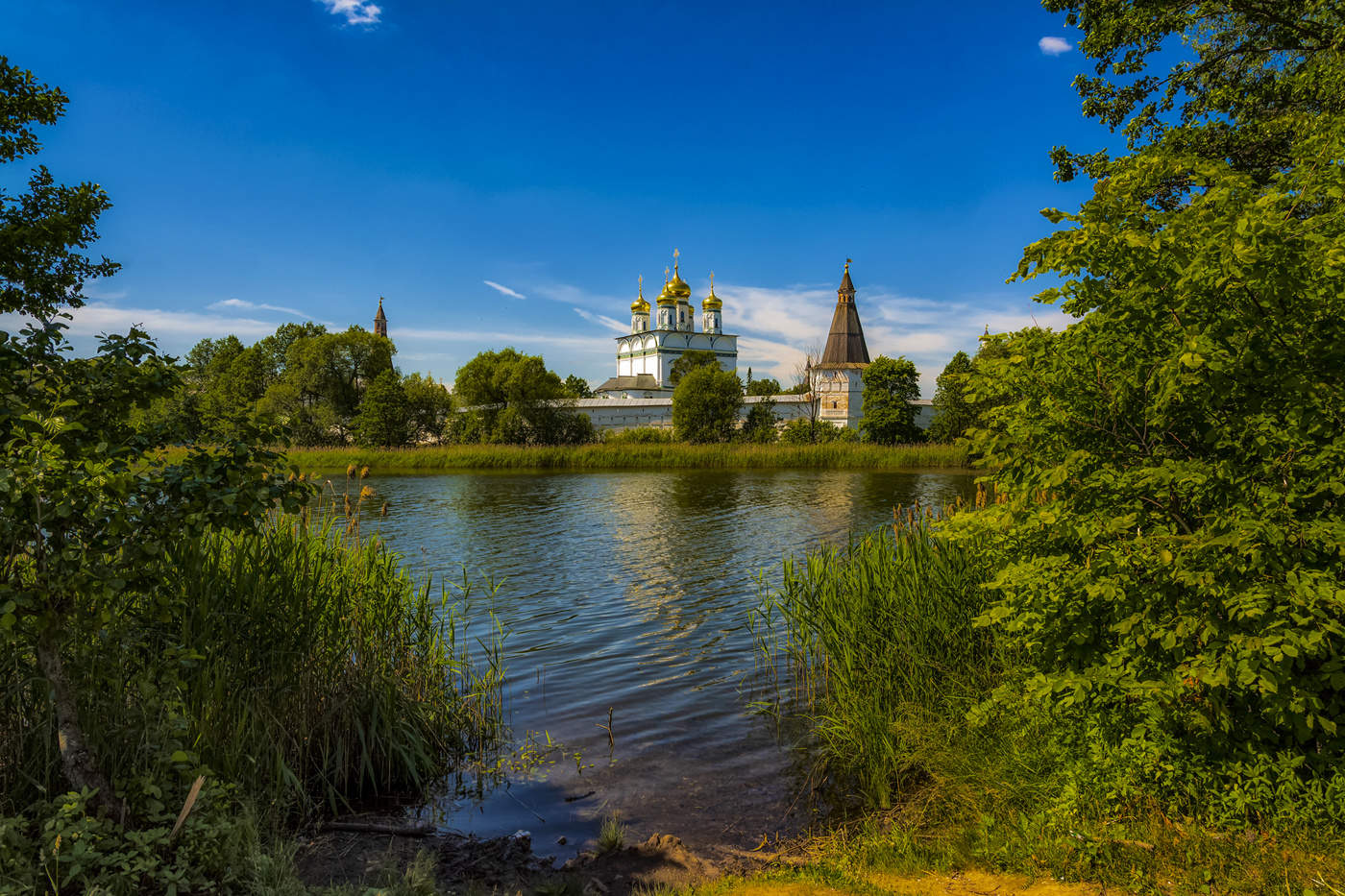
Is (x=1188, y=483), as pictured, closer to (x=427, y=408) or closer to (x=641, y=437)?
(x=641, y=437)

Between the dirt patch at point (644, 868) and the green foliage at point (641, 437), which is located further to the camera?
the green foliage at point (641, 437)

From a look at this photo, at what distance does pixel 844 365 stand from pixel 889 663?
A: 59.9m

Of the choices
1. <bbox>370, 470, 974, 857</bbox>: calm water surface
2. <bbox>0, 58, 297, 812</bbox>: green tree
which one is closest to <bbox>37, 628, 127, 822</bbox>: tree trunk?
<bbox>0, 58, 297, 812</bbox>: green tree

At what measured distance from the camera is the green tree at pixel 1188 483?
2967mm

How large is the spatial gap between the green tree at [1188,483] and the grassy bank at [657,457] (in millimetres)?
32610

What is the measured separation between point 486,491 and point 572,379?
66759 millimetres

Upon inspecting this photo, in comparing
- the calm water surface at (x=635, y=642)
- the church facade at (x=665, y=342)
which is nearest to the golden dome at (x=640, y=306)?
the church facade at (x=665, y=342)

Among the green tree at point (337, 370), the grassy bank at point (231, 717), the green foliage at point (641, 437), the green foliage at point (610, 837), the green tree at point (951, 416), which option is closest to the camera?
the grassy bank at point (231, 717)

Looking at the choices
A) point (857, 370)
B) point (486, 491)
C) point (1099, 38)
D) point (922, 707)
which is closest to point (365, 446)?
point (486, 491)

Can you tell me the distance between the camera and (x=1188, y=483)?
10.4 feet

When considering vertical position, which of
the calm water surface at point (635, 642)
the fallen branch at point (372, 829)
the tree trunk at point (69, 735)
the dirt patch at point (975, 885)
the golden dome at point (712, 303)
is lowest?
the calm water surface at point (635, 642)

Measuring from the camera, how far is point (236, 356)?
71.8m

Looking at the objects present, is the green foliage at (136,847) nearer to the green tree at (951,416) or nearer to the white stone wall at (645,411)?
the green tree at (951,416)

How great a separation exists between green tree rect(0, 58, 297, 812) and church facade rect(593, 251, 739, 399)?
255ft
